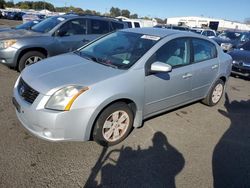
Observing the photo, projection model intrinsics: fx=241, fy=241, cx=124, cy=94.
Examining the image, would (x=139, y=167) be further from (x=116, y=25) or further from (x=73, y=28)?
(x=116, y=25)

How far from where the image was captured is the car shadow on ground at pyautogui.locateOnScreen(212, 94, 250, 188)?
2.98m

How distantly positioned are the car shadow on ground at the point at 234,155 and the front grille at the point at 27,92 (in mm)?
2482

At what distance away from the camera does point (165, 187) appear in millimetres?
2764

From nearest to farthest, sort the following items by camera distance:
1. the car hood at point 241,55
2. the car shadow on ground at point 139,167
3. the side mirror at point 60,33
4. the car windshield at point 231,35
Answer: the car shadow on ground at point 139,167 → the side mirror at point 60,33 → the car hood at point 241,55 → the car windshield at point 231,35

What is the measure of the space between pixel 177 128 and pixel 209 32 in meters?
17.7

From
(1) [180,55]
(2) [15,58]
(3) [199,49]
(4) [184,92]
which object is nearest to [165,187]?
(4) [184,92]

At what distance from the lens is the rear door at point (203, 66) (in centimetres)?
453

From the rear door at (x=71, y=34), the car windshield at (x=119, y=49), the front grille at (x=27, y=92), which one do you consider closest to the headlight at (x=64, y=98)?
the front grille at (x=27, y=92)

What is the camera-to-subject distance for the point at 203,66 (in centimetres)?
464

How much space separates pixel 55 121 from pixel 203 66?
304cm

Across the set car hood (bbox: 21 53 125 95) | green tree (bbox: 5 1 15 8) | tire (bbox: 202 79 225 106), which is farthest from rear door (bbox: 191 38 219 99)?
green tree (bbox: 5 1 15 8)

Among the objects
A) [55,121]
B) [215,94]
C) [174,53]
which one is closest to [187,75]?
[174,53]

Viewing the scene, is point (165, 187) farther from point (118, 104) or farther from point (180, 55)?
point (180, 55)

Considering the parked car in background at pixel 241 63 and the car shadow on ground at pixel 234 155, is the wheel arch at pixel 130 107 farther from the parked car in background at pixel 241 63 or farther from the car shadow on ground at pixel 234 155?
the parked car in background at pixel 241 63
